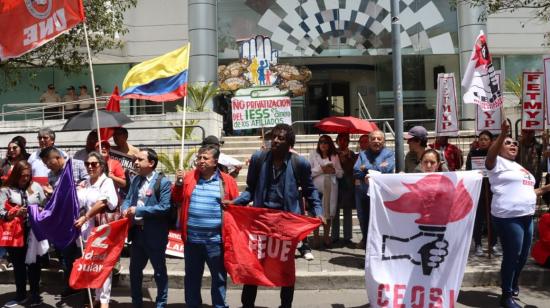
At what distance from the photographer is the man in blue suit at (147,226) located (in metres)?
5.39

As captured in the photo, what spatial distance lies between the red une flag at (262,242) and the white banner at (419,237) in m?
0.67

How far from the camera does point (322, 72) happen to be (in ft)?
71.3

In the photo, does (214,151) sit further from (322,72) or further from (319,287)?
(322,72)

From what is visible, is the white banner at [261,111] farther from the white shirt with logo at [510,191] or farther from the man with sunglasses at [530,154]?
the white shirt with logo at [510,191]

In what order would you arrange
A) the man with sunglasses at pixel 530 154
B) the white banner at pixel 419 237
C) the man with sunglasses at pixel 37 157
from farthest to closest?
1. the man with sunglasses at pixel 530 154
2. the man with sunglasses at pixel 37 157
3. the white banner at pixel 419 237

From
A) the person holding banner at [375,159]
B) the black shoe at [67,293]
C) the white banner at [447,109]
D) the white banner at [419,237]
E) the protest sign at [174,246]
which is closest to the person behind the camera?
the white banner at [419,237]

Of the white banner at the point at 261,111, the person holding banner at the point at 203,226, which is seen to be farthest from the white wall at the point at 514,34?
the person holding banner at the point at 203,226

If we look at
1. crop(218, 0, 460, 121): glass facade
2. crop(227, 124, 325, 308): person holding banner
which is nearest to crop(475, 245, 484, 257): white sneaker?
crop(227, 124, 325, 308): person holding banner

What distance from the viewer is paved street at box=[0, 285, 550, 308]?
600cm

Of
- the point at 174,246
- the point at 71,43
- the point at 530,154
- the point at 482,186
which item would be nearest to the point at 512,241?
the point at 482,186

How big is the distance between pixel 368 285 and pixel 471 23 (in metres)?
17.8

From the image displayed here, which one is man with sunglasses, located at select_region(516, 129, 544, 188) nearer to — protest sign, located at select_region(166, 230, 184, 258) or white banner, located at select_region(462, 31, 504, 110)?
white banner, located at select_region(462, 31, 504, 110)

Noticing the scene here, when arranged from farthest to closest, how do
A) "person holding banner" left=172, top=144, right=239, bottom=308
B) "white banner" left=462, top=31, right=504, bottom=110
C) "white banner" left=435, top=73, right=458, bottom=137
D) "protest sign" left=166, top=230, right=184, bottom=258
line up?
"white banner" left=435, top=73, right=458, bottom=137
"protest sign" left=166, top=230, right=184, bottom=258
"white banner" left=462, top=31, right=504, bottom=110
"person holding banner" left=172, top=144, right=239, bottom=308

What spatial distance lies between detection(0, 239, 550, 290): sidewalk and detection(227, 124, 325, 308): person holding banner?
1461 mm
